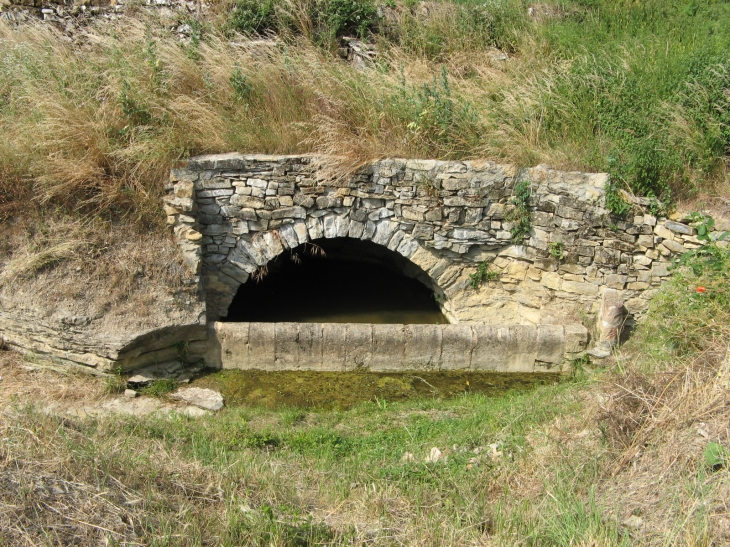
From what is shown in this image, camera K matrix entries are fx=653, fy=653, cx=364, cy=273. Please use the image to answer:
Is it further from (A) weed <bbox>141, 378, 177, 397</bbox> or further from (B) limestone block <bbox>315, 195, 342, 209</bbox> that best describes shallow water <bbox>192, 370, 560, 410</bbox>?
(B) limestone block <bbox>315, 195, 342, 209</bbox>

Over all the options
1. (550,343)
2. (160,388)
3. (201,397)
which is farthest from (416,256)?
(160,388)

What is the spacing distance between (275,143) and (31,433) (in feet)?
14.4

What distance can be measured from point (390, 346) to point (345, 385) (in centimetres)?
61

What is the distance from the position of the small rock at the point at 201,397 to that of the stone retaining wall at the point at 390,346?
49 centimetres

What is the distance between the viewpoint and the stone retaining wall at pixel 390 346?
22.0ft

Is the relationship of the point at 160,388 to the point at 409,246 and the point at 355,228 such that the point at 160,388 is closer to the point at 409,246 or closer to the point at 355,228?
the point at 355,228

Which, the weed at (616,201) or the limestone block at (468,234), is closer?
the weed at (616,201)

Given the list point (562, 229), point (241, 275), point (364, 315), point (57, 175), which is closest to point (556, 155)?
point (562, 229)

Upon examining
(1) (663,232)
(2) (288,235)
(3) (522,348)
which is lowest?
(3) (522,348)

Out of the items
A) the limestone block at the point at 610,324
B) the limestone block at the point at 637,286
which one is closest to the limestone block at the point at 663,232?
the limestone block at the point at 637,286

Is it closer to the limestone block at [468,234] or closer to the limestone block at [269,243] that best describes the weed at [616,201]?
the limestone block at [468,234]

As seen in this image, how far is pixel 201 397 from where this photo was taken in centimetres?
631

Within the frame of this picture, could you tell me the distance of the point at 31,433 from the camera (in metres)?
3.90

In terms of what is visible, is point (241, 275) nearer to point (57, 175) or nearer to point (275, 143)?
point (275, 143)
